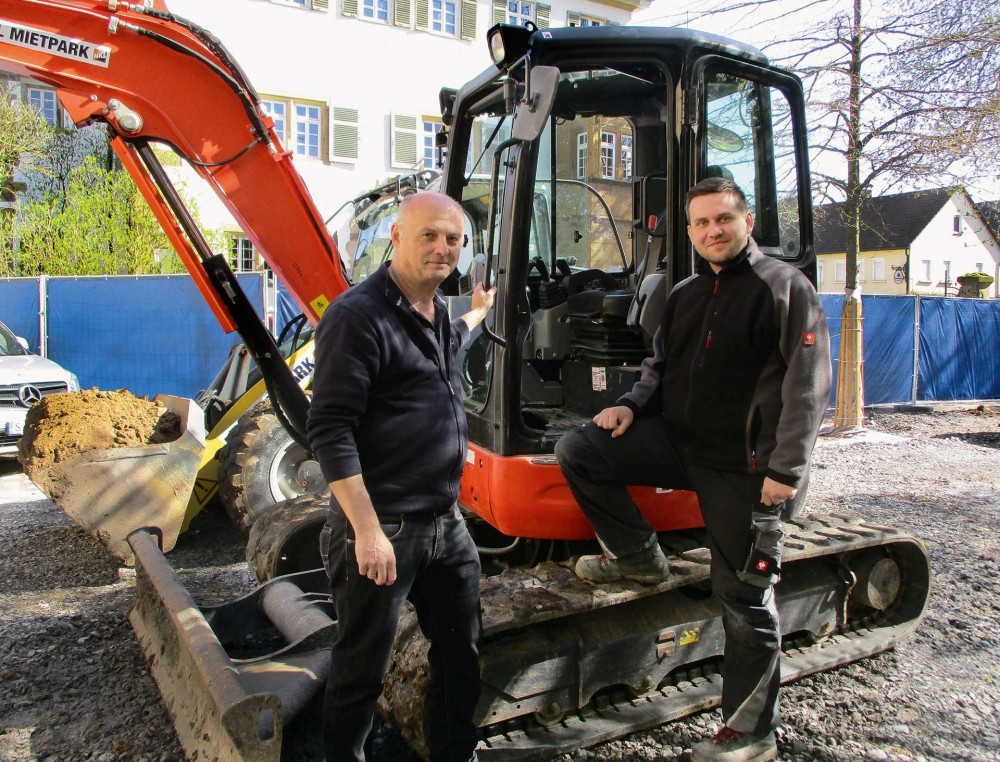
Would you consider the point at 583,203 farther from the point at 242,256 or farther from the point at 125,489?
the point at 242,256

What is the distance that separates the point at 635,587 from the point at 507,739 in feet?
2.50

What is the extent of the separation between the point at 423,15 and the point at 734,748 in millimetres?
22262

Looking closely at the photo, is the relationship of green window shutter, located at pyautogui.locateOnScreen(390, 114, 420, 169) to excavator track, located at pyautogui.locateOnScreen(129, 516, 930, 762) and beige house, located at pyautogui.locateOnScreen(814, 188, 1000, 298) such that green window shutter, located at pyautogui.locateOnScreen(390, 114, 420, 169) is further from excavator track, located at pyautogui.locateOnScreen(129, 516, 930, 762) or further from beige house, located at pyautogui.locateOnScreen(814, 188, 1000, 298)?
beige house, located at pyautogui.locateOnScreen(814, 188, 1000, 298)

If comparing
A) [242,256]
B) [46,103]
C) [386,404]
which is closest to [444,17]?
[242,256]

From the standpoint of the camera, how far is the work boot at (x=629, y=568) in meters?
3.13

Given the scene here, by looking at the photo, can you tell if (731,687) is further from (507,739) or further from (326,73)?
(326,73)

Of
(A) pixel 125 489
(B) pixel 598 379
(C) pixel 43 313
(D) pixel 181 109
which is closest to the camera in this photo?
(B) pixel 598 379

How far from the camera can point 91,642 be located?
4.21 meters

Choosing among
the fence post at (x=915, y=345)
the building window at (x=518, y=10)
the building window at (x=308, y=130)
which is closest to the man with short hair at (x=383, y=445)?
the fence post at (x=915, y=345)

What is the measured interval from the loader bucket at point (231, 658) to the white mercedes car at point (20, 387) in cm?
546

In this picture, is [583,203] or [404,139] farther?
[404,139]

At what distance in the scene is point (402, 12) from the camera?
21500mm

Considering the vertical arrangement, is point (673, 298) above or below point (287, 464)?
above

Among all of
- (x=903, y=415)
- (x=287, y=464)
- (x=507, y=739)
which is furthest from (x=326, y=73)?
(x=507, y=739)
